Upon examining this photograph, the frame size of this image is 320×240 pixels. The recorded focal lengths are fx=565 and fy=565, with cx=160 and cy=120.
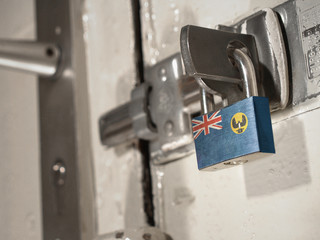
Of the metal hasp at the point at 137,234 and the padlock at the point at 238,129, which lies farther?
the metal hasp at the point at 137,234

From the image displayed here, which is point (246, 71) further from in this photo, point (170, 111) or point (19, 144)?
point (19, 144)

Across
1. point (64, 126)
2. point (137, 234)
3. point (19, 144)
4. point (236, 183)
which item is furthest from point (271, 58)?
point (19, 144)

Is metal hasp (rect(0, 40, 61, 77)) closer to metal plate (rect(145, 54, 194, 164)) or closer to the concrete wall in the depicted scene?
the concrete wall

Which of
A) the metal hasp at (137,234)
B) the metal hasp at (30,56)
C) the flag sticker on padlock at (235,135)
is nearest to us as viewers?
the flag sticker on padlock at (235,135)

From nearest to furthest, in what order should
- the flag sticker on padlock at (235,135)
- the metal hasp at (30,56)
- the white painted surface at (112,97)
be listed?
the flag sticker on padlock at (235,135) < the white painted surface at (112,97) < the metal hasp at (30,56)

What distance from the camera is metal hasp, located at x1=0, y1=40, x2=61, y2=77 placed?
34.0 inches

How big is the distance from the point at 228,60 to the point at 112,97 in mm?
294

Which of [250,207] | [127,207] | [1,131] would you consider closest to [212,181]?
[250,207]

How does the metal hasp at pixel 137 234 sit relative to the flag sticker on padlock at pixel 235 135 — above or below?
below

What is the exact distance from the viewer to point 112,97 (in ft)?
2.63

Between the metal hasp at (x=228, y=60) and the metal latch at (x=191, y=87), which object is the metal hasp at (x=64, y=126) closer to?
the metal latch at (x=191, y=87)

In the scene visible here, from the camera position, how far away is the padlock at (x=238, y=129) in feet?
1.60

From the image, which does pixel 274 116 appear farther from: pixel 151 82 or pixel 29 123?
pixel 29 123

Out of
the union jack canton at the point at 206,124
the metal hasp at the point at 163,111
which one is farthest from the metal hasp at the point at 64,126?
the union jack canton at the point at 206,124
